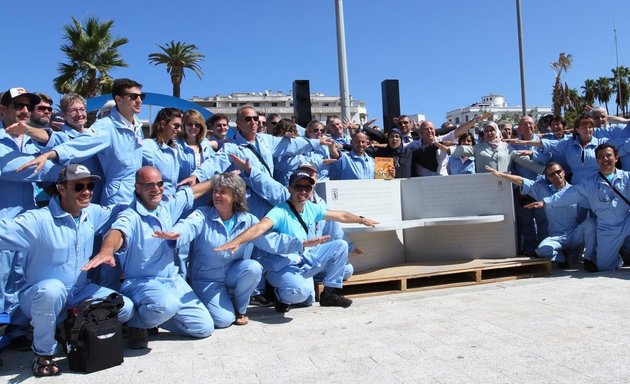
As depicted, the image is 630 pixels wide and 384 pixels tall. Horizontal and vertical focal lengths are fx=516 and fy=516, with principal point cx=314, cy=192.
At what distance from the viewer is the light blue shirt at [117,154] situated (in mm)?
4379

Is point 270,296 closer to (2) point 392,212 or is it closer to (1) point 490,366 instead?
(2) point 392,212

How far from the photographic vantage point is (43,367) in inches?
136

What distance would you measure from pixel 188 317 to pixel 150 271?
19.1 inches

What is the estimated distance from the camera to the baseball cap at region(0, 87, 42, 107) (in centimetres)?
433

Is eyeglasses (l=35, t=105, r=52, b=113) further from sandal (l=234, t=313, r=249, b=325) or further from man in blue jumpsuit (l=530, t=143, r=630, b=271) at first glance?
man in blue jumpsuit (l=530, t=143, r=630, b=271)

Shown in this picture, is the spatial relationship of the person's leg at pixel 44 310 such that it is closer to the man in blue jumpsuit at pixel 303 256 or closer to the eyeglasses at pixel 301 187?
the man in blue jumpsuit at pixel 303 256

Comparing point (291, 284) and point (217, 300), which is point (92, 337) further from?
point (291, 284)

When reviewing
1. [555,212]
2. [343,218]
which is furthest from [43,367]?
[555,212]

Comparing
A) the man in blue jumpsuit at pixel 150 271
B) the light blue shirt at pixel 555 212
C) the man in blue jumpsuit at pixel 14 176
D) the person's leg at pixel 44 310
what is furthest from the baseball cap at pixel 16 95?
the light blue shirt at pixel 555 212

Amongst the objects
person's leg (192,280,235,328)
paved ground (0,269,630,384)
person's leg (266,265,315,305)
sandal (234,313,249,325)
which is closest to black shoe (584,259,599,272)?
paved ground (0,269,630,384)

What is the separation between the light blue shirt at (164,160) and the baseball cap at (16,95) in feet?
3.12

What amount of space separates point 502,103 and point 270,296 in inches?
4954

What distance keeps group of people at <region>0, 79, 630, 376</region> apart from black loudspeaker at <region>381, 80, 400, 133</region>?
4.59 m

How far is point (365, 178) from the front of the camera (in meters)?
6.76
